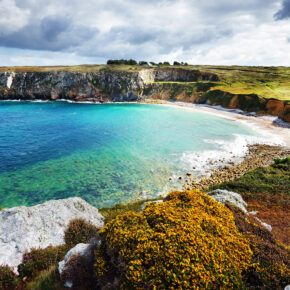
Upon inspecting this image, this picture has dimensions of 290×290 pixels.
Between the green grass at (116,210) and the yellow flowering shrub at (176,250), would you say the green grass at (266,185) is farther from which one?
the yellow flowering shrub at (176,250)

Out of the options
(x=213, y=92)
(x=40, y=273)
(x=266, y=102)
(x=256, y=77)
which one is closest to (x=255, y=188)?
(x=40, y=273)

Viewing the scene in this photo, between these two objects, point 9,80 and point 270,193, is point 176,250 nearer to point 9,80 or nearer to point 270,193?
point 270,193

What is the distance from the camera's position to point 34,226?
1237 centimetres

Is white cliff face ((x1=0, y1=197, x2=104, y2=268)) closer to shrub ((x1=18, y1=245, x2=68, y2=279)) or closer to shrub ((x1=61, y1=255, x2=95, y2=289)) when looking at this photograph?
shrub ((x1=18, y1=245, x2=68, y2=279))

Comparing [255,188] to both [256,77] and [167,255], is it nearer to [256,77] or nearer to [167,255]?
[167,255]

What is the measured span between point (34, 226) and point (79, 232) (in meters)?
3.10

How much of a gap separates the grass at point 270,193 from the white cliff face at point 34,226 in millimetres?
15249

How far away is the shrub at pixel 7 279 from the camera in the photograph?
8.48 metres

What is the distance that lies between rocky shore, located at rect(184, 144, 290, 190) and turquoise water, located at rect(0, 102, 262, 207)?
3.21 meters

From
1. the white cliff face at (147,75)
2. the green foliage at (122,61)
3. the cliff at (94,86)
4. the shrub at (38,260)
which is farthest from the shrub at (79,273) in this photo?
the green foliage at (122,61)

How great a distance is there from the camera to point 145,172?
30812 mm

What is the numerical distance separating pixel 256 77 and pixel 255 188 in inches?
4435

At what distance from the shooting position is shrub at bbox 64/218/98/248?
485 inches

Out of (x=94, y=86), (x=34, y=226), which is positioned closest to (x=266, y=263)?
(x=34, y=226)
